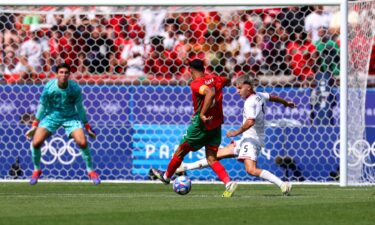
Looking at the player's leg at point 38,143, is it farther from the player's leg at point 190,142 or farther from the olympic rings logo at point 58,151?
the player's leg at point 190,142

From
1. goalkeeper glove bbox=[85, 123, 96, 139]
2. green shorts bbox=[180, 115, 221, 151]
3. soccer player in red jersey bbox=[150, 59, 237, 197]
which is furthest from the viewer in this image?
goalkeeper glove bbox=[85, 123, 96, 139]

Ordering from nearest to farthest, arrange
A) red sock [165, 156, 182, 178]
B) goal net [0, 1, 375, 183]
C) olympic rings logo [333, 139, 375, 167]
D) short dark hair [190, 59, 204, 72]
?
short dark hair [190, 59, 204, 72]
red sock [165, 156, 182, 178]
olympic rings logo [333, 139, 375, 167]
goal net [0, 1, 375, 183]

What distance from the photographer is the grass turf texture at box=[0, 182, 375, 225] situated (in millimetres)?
9796

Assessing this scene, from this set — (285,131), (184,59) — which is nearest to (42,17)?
(184,59)

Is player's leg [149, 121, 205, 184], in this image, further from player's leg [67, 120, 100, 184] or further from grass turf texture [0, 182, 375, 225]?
player's leg [67, 120, 100, 184]

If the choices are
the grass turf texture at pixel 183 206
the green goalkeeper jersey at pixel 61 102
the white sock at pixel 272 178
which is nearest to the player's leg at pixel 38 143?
the green goalkeeper jersey at pixel 61 102

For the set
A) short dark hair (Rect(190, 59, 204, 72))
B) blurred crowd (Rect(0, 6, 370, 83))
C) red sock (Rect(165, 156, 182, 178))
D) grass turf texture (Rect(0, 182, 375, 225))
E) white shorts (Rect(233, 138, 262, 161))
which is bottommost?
grass turf texture (Rect(0, 182, 375, 225))

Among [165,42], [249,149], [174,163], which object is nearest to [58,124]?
[165,42]

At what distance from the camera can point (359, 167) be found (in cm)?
1702

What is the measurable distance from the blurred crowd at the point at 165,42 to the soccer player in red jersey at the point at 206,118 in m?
4.67

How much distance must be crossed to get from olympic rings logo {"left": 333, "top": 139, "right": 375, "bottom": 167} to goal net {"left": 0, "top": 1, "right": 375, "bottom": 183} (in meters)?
0.02

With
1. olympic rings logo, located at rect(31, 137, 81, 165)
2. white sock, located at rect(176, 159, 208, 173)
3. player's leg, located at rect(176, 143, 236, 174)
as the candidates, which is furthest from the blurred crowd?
white sock, located at rect(176, 159, 208, 173)

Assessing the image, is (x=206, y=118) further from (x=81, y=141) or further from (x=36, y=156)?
(x=36, y=156)

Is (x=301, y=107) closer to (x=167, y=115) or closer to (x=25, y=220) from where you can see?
(x=167, y=115)
